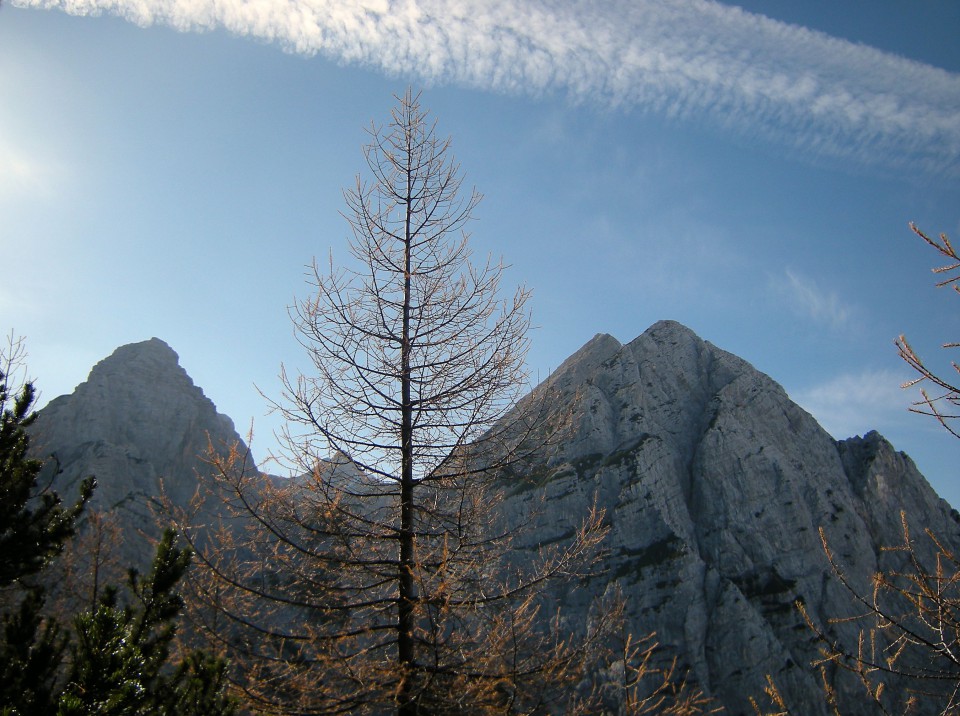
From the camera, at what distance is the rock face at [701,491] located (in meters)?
49.5

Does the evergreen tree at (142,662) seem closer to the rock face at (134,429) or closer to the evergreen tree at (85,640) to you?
the evergreen tree at (85,640)

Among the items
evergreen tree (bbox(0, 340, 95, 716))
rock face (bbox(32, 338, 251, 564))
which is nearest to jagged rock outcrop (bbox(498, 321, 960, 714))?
evergreen tree (bbox(0, 340, 95, 716))

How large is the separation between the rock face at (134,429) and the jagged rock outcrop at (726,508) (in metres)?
41.3

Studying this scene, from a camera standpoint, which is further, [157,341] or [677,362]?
[157,341]

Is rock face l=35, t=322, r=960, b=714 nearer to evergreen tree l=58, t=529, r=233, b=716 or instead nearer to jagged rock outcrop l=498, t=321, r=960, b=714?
jagged rock outcrop l=498, t=321, r=960, b=714

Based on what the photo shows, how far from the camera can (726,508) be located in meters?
Result: 58.0

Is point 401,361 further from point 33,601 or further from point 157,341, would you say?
point 157,341

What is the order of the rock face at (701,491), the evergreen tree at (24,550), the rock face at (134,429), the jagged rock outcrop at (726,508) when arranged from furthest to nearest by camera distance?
the rock face at (134,429) → the rock face at (701,491) → the jagged rock outcrop at (726,508) → the evergreen tree at (24,550)

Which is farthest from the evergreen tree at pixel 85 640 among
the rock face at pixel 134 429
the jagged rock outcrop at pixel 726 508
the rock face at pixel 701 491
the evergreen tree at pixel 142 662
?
the rock face at pixel 134 429

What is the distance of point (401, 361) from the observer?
25.8 ft

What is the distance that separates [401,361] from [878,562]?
62.5 m

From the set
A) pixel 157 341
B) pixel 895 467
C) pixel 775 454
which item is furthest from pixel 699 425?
pixel 157 341

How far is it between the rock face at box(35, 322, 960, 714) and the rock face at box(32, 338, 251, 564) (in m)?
0.22

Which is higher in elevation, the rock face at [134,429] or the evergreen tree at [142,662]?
the rock face at [134,429]
